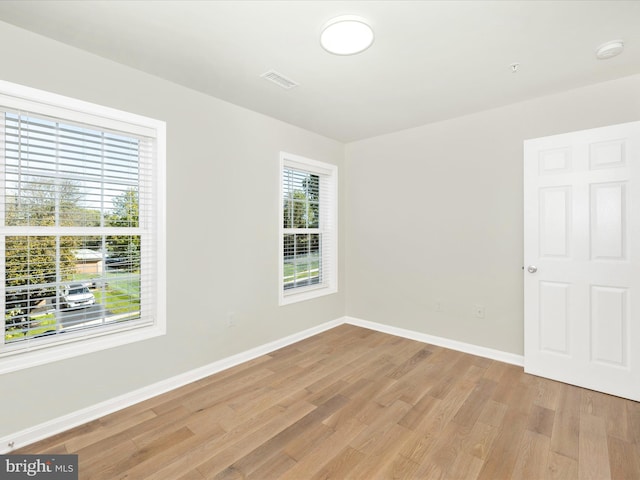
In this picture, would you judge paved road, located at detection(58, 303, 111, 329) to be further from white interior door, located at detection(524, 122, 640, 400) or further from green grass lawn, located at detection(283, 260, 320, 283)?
white interior door, located at detection(524, 122, 640, 400)

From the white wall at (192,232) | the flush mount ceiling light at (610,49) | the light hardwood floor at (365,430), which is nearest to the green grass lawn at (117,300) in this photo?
the white wall at (192,232)

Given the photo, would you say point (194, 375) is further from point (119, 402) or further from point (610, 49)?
point (610, 49)

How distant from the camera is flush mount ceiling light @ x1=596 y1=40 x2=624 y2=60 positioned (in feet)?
6.82

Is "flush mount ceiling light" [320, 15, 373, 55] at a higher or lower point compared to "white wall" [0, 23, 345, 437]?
higher

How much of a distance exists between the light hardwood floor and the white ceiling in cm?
261

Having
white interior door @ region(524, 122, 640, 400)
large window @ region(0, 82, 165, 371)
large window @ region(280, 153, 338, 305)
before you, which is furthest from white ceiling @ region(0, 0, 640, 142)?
large window @ region(280, 153, 338, 305)

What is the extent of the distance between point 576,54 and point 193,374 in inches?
155

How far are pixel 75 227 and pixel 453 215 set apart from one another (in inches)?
138

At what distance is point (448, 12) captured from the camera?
179cm

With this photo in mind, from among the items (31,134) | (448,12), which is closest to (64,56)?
(31,134)

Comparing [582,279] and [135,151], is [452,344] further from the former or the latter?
[135,151]

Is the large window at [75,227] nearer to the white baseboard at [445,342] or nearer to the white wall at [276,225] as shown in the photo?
the white wall at [276,225]

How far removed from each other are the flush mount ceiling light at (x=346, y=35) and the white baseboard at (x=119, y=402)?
2.83 meters

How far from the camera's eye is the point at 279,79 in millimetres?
2582
